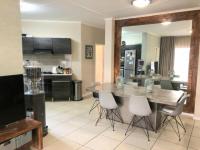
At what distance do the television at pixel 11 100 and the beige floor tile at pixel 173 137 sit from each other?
253cm

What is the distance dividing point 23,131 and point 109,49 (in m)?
3.67

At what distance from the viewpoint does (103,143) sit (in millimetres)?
2939

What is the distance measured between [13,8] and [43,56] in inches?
135

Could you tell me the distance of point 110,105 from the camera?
346cm

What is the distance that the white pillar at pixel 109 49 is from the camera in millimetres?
5242

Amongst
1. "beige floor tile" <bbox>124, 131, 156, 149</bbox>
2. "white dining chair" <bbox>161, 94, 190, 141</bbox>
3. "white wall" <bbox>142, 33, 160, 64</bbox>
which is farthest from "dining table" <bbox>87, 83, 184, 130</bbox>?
"white wall" <bbox>142, 33, 160, 64</bbox>

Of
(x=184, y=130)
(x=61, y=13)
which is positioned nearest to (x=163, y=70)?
(x=184, y=130)

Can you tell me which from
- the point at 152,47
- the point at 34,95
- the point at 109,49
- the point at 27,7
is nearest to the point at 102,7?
the point at 109,49

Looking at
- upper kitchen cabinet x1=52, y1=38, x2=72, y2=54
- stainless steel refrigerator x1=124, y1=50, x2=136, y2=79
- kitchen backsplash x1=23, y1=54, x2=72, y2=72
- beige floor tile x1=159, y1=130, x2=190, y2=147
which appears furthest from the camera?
kitchen backsplash x1=23, y1=54, x2=72, y2=72

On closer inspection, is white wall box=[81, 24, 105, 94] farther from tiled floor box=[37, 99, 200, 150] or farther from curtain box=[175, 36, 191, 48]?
curtain box=[175, 36, 191, 48]

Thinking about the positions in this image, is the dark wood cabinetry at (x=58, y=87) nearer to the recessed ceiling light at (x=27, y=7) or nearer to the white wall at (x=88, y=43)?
the white wall at (x=88, y=43)

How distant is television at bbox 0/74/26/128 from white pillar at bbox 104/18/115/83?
330cm

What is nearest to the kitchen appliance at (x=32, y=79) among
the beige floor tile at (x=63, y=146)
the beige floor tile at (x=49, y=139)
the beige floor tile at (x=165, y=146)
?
the beige floor tile at (x=49, y=139)

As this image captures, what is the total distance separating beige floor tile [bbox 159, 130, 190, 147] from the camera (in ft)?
9.80
